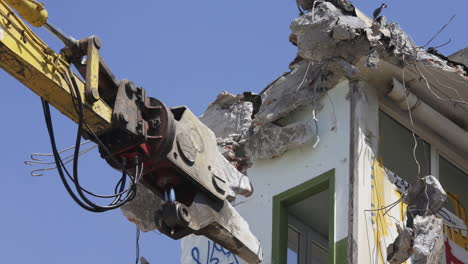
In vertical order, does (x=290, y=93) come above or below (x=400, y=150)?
above

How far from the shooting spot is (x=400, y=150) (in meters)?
17.3

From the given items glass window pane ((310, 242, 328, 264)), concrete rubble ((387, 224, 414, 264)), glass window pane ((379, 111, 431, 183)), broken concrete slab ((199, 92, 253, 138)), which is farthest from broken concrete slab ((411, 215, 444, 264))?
broken concrete slab ((199, 92, 253, 138))

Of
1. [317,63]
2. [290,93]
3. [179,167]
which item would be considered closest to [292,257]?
[290,93]

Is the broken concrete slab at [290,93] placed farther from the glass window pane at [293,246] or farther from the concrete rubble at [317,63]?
the glass window pane at [293,246]

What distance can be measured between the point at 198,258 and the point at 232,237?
18.9ft

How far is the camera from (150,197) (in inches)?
493

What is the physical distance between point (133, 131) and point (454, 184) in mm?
8062

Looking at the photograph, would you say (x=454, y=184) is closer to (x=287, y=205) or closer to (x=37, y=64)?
(x=287, y=205)

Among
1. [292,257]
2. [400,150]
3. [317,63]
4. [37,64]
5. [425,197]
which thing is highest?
[317,63]

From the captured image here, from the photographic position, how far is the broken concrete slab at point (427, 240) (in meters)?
14.8

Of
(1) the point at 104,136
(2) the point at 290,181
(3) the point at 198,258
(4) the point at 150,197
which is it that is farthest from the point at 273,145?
(1) the point at 104,136

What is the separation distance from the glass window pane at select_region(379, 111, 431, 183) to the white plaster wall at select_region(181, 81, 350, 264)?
626 millimetres

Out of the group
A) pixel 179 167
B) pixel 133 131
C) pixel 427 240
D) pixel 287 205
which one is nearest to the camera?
pixel 133 131

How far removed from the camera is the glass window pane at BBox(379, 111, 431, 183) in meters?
17.1
